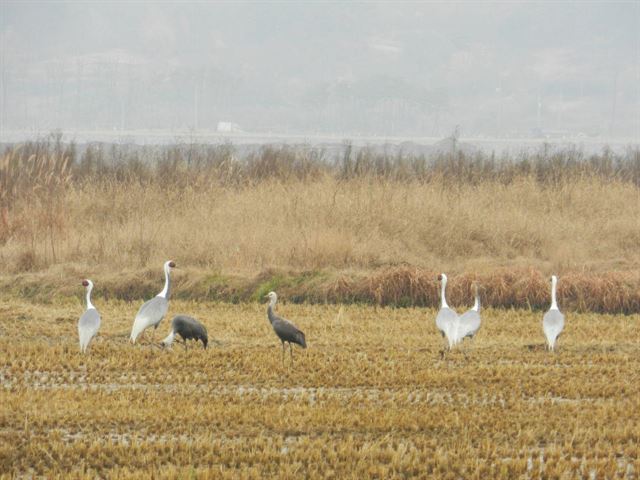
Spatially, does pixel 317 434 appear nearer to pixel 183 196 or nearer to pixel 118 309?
pixel 118 309

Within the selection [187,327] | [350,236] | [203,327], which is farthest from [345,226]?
[187,327]

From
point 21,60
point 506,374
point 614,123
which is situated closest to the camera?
point 506,374

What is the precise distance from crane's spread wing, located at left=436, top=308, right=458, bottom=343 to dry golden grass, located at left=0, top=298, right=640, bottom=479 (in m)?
0.26

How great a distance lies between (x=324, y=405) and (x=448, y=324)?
3305 mm

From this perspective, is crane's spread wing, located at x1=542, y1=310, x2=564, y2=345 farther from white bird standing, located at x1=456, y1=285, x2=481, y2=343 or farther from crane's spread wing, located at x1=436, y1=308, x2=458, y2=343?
crane's spread wing, located at x1=436, y1=308, x2=458, y2=343

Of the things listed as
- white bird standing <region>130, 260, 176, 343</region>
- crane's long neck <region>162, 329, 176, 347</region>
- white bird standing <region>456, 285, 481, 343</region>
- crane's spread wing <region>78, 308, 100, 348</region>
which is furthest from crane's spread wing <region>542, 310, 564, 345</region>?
crane's spread wing <region>78, 308, 100, 348</region>

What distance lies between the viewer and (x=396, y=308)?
18.0 meters

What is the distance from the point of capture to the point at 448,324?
13.5 metres

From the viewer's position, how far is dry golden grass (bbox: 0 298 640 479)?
28.5 ft

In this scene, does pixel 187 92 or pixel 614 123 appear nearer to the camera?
pixel 614 123

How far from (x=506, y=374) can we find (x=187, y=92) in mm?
163916

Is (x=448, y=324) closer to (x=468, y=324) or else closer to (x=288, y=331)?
(x=468, y=324)

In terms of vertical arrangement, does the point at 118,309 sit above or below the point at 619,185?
below

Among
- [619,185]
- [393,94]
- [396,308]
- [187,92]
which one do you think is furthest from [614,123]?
[396,308]
